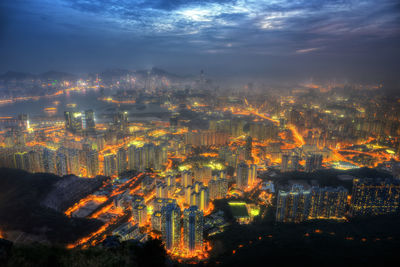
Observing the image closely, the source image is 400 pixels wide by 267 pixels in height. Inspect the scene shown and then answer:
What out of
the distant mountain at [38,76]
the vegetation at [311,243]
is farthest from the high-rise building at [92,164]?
the distant mountain at [38,76]

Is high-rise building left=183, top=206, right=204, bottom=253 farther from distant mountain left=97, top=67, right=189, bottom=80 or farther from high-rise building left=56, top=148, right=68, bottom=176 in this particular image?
distant mountain left=97, top=67, right=189, bottom=80

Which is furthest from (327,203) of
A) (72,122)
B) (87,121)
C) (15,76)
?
(15,76)

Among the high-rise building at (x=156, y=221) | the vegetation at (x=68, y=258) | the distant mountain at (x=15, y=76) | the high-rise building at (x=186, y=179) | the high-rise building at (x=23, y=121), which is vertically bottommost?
the high-rise building at (x=156, y=221)

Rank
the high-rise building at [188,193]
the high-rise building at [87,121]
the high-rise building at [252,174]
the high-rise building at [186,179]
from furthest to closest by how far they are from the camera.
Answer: the high-rise building at [87,121] → the high-rise building at [252,174] → the high-rise building at [186,179] → the high-rise building at [188,193]

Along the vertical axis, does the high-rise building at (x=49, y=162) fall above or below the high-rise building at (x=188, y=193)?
above

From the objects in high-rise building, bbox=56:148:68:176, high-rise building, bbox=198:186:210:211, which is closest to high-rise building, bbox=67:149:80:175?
high-rise building, bbox=56:148:68:176

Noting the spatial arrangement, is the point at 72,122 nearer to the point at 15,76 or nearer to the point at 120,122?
the point at 120,122

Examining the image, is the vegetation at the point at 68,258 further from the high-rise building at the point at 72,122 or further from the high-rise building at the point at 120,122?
the high-rise building at the point at 72,122

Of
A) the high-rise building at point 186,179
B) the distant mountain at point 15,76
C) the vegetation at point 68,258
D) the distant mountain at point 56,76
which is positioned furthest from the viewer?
the distant mountain at point 56,76
